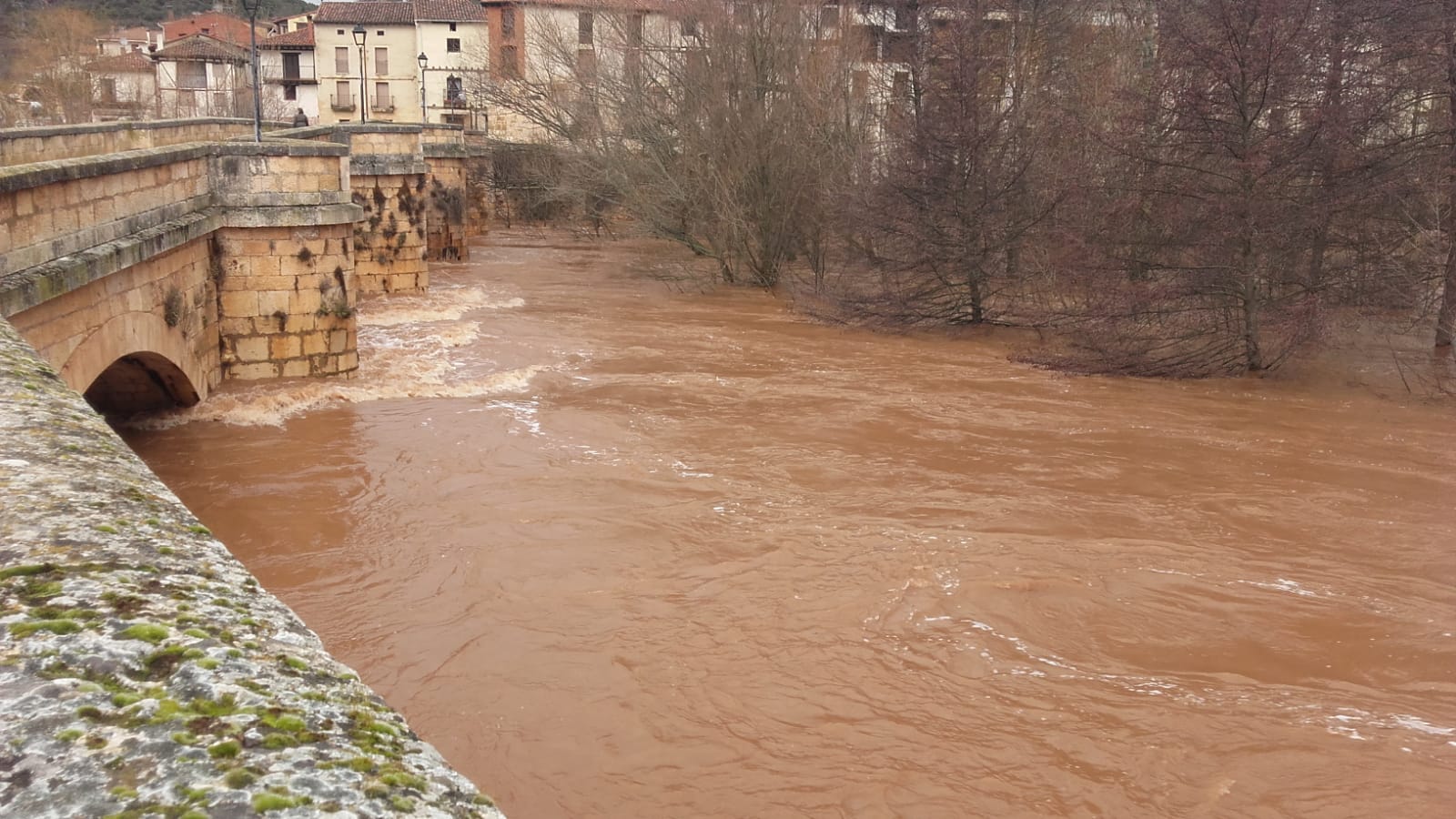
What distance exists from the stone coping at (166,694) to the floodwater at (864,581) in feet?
11.4

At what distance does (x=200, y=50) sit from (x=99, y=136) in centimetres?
4429

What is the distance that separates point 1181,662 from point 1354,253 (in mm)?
11975

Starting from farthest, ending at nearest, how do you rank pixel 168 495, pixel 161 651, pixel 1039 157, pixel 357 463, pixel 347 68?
pixel 347 68 < pixel 1039 157 < pixel 357 463 < pixel 168 495 < pixel 161 651

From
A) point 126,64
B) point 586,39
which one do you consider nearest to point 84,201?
point 586,39

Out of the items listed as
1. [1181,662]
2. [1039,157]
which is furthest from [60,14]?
[1181,662]

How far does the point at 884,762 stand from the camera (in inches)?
227

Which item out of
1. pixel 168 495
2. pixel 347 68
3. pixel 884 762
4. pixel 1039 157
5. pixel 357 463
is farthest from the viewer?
pixel 347 68

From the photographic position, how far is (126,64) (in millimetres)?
53062

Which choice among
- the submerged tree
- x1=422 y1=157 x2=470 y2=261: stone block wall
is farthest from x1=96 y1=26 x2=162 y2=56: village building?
the submerged tree

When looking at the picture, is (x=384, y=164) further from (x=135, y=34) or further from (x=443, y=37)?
(x=135, y=34)

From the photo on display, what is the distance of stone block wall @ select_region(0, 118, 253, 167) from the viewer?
10.6 m

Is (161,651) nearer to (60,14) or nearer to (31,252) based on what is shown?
(31,252)

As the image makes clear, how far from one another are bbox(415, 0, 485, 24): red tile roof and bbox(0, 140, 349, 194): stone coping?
42.8 m

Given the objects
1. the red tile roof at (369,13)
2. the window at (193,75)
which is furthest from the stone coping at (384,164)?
the window at (193,75)
